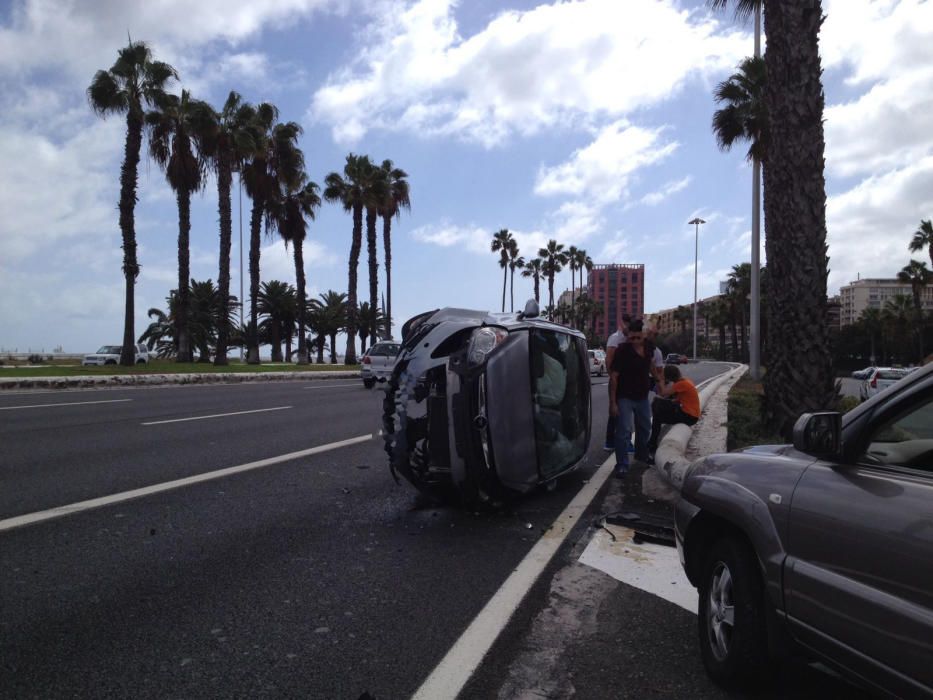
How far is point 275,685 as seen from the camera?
114 inches

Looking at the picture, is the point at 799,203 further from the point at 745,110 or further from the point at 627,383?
the point at 745,110

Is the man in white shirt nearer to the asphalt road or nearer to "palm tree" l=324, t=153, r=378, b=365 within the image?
the asphalt road

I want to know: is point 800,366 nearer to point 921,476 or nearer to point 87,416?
point 921,476

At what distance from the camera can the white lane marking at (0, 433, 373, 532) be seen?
17.1 feet

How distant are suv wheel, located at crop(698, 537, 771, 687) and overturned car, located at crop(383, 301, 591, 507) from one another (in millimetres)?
2334

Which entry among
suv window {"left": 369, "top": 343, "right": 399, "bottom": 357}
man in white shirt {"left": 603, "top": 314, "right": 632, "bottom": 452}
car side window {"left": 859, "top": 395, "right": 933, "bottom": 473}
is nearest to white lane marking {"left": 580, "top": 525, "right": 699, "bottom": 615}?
car side window {"left": 859, "top": 395, "right": 933, "bottom": 473}

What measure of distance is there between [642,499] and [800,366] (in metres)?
3.52

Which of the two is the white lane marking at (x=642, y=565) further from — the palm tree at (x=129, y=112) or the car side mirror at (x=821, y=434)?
the palm tree at (x=129, y=112)

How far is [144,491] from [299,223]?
3840 centimetres

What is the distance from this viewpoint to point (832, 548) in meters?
2.33

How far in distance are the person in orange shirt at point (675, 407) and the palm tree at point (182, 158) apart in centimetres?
2906

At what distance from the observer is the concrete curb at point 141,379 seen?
18234mm

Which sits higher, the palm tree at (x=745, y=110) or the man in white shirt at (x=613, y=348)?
the palm tree at (x=745, y=110)

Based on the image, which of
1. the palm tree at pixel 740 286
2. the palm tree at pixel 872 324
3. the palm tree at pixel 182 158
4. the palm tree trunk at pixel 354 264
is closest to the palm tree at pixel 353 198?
the palm tree trunk at pixel 354 264
